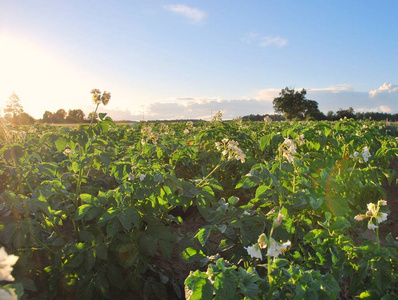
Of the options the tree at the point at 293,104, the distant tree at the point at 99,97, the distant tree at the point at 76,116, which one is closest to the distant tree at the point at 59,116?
the distant tree at the point at 76,116

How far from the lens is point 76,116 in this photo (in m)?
43.9

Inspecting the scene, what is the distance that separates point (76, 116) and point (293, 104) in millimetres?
45607

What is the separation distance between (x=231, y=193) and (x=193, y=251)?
245cm

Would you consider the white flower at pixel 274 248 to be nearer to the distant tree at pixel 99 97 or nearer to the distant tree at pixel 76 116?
the distant tree at pixel 99 97

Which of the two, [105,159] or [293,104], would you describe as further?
[293,104]

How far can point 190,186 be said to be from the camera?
93.8 inches

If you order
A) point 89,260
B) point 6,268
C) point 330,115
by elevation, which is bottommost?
point 89,260

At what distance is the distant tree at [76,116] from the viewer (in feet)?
135

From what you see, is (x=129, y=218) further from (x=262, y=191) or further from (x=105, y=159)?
(x=262, y=191)

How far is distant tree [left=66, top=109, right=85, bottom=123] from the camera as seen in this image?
135ft

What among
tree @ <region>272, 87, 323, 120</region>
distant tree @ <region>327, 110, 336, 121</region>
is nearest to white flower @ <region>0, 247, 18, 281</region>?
distant tree @ <region>327, 110, 336, 121</region>

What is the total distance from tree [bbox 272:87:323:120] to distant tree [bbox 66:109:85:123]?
41932 millimetres

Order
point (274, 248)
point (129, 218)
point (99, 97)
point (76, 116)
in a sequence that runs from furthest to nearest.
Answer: point (76, 116), point (99, 97), point (129, 218), point (274, 248)

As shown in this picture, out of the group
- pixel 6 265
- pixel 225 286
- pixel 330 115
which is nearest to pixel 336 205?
pixel 225 286
